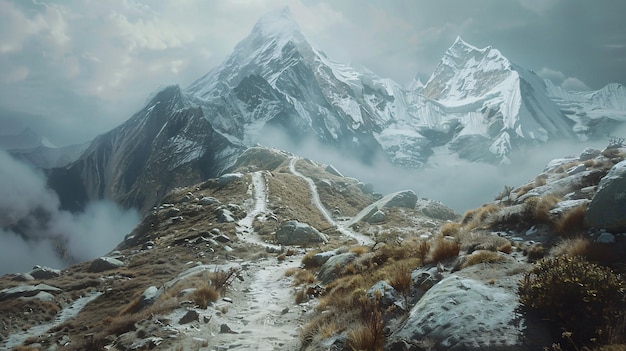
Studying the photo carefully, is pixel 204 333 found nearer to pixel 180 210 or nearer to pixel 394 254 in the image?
pixel 394 254

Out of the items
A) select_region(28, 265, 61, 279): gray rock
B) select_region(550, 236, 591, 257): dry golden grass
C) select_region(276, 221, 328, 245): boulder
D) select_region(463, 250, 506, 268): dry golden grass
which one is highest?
select_region(276, 221, 328, 245): boulder

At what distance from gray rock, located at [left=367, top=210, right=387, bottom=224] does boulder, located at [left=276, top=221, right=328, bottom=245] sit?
2099cm

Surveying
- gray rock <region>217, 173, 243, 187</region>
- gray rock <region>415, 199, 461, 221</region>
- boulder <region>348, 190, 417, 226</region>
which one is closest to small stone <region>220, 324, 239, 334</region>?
boulder <region>348, 190, 417, 226</region>

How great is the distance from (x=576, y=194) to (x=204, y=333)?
14884 millimetres

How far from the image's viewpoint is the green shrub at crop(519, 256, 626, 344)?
6.03m

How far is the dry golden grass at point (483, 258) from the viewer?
32.6 feet

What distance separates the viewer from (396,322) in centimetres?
841

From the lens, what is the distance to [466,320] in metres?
7.00

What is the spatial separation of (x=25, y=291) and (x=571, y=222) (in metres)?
38.5

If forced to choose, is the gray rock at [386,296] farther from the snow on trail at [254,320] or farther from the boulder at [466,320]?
the snow on trail at [254,320]

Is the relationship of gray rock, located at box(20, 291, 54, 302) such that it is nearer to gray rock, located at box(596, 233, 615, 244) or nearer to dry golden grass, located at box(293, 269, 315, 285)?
dry golden grass, located at box(293, 269, 315, 285)

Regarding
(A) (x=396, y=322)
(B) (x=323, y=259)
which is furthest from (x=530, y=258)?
(B) (x=323, y=259)

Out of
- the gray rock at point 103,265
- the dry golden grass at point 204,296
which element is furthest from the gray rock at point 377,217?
A: the dry golden grass at point 204,296

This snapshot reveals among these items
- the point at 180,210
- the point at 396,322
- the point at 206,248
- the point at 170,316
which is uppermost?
the point at 180,210
